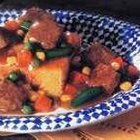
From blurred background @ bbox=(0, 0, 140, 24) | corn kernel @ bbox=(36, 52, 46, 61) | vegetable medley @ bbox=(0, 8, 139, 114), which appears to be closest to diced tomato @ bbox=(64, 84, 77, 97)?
vegetable medley @ bbox=(0, 8, 139, 114)

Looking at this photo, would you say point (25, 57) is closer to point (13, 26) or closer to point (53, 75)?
point (53, 75)

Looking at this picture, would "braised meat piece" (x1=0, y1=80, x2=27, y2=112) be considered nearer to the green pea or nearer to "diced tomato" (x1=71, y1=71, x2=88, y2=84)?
the green pea

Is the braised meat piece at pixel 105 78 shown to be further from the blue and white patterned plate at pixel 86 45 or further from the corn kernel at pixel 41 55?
the corn kernel at pixel 41 55

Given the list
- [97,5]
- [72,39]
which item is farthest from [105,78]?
[97,5]

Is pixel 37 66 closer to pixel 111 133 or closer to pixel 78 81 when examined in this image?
pixel 78 81

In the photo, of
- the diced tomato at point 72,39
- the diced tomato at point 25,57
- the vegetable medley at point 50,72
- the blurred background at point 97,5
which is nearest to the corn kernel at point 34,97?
the vegetable medley at point 50,72

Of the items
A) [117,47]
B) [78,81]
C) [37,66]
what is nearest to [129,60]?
[117,47]
